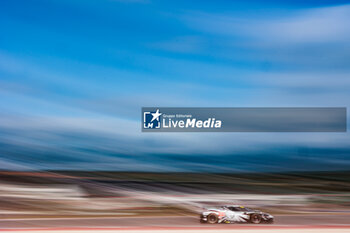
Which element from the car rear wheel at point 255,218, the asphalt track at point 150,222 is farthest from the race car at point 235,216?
the asphalt track at point 150,222

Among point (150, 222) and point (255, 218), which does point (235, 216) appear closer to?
point (255, 218)

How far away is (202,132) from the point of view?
892 centimetres

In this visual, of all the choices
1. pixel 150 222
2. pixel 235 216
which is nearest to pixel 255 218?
pixel 235 216

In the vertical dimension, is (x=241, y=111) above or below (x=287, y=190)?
above

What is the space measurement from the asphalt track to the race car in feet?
0.34

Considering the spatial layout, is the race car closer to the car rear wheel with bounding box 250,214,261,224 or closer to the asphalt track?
the car rear wheel with bounding box 250,214,261,224

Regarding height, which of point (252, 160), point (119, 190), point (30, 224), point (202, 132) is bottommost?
point (30, 224)

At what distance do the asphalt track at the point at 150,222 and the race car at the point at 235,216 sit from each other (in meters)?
0.11

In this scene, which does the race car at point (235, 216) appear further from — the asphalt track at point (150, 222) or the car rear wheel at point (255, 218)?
the asphalt track at point (150, 222)

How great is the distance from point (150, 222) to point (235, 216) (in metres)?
1.76

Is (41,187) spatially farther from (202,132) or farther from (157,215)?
(202,132)

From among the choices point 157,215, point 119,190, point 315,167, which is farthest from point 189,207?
point 315,167

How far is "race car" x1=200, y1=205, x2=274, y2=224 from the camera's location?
28.0ft

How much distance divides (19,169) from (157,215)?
304 cm
